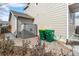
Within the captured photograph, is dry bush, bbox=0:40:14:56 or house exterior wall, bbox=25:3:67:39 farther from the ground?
house exterior wall, bbox=25:3:67:39

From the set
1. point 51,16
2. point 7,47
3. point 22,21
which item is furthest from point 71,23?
point 7,47

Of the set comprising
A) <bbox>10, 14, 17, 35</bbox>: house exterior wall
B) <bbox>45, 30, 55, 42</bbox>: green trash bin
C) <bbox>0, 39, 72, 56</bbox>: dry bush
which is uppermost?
<bbox>10, 14, 17, 35</bbox>: house exterior wall

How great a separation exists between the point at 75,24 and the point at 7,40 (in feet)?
3.11

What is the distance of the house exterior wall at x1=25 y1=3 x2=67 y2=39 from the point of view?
233cm

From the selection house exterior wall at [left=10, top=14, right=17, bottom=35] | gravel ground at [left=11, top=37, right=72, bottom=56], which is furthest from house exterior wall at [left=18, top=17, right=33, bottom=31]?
gravel ground at [left=11, top=37, right=72, bottom=56]

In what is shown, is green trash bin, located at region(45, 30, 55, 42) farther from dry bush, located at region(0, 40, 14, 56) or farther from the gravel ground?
dry bush, located at region(0, 40, 14, 56)

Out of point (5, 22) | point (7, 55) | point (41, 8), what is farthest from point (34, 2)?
point (7, 55)

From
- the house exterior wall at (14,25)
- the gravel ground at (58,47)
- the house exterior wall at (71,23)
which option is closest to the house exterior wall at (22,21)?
the house exterior wall at (14,25)

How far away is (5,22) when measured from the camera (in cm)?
234

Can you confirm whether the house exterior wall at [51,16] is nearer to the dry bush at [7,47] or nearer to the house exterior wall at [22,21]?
the house exterior wall at [22,21]

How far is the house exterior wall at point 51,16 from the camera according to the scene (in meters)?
2.33

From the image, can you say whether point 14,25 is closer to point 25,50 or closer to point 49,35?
point 25,50

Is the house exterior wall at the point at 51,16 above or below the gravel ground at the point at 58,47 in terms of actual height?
above

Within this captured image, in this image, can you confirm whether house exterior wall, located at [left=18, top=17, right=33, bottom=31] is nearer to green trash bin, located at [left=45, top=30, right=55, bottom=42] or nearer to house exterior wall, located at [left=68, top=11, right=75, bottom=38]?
green trash bin, located at [left=45, top=30, right=55, bottom=42]
